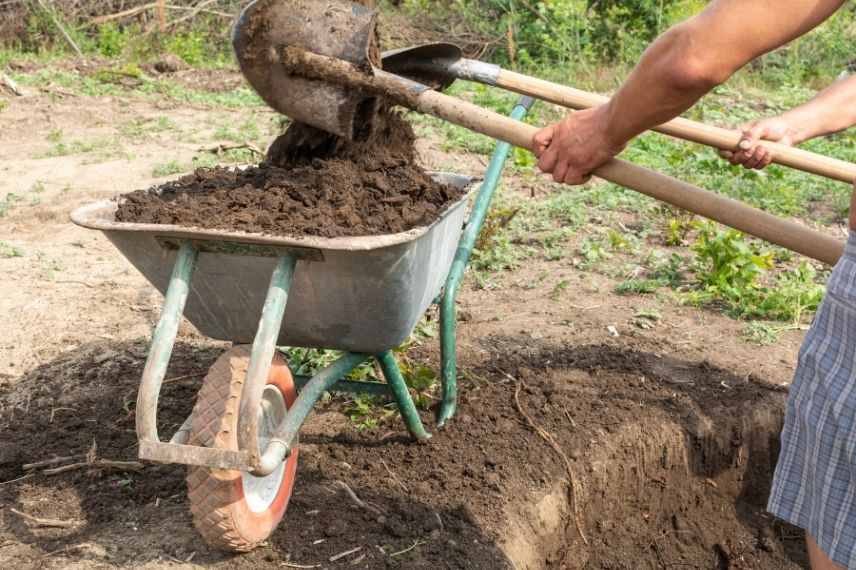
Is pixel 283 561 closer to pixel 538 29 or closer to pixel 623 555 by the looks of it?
pixel 623 555

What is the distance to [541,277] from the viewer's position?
4664 millimetres

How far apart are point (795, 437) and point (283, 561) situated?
1380mm

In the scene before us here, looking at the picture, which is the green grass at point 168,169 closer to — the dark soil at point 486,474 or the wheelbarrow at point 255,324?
the dark soil at point 486,474

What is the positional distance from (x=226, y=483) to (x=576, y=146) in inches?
47.1

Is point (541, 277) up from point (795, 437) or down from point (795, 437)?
down

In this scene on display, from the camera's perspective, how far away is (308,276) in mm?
2391

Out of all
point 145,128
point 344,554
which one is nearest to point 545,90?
point 344,554

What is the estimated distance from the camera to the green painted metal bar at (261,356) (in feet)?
7.00

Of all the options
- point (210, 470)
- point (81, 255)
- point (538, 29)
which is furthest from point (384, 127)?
point (538, 29)

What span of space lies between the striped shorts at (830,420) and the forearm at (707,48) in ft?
1.30

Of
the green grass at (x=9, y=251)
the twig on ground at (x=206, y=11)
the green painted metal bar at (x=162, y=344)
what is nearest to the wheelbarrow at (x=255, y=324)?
the green painted metal bar at (x=162, y=344)

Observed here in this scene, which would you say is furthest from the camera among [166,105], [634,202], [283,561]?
[166,105]

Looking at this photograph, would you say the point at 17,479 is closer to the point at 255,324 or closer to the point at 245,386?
the point at 255,324

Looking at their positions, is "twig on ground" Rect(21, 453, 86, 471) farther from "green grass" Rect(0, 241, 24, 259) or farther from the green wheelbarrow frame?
"green grass" Rect(0, 241, 24, 259)
